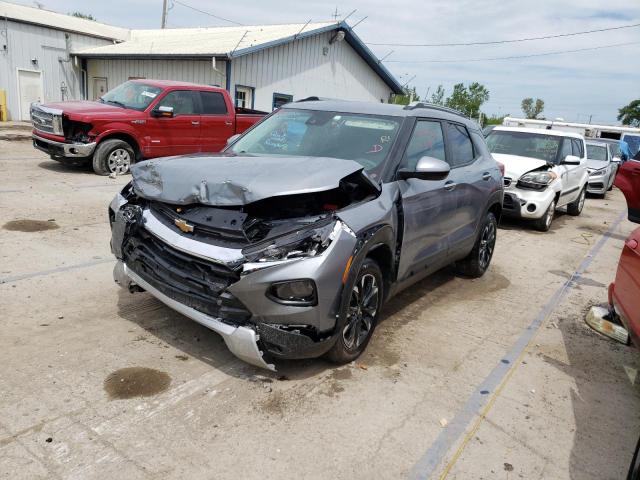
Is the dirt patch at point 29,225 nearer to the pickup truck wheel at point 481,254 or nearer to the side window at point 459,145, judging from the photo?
the side window at point 459,145

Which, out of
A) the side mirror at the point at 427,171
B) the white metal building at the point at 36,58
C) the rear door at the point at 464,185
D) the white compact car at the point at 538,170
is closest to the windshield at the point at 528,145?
the white compact car at the point at 538,170

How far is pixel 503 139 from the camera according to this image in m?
10.3

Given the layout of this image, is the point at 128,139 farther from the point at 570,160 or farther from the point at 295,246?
the point at 570,160

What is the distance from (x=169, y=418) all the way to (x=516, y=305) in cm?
389

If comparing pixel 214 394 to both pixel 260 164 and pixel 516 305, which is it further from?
pixel 516 305

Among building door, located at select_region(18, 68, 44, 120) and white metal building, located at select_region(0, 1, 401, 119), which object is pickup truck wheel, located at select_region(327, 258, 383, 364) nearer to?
white metal building, located at select_region(0, 1, 401, 119)

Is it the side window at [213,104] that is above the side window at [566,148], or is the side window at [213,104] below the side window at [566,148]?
above

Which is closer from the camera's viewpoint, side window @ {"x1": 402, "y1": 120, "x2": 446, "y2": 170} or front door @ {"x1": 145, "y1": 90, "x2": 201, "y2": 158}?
side window @ {"x1": 402, "y1": 120, "x2": 446, "y2": 170}

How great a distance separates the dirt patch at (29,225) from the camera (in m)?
6.23

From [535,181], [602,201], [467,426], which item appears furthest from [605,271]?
[602,201]

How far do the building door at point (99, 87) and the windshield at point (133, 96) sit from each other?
37.7 ft

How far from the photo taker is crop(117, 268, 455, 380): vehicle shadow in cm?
355

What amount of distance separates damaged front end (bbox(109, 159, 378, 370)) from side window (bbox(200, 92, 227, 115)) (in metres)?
8.47

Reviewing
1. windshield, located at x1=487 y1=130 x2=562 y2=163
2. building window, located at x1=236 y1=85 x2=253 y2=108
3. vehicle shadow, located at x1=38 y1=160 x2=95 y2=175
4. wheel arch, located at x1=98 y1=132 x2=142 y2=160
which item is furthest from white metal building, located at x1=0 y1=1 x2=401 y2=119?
windshield, located at x1=487 y1=130 x2=562 y2=163
